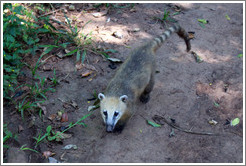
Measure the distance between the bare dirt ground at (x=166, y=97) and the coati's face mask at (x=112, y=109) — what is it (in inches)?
9.9

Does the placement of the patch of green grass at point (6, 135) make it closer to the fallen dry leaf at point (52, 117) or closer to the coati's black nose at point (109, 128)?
the fallen dry leaf at point (52, 117)

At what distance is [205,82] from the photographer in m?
4.68

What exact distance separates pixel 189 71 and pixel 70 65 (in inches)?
88.4

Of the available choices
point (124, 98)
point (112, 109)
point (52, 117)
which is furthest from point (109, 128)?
point (52, 117)

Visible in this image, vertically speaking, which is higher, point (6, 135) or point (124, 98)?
point (124, 98)

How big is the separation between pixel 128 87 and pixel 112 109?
0.55 metres

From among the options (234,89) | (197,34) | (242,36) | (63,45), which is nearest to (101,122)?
(63,45)

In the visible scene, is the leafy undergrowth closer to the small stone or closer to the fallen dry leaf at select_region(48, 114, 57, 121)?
the fallen dry leaf at select_region(48, 114, 57, 121)

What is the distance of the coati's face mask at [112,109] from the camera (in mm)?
3516

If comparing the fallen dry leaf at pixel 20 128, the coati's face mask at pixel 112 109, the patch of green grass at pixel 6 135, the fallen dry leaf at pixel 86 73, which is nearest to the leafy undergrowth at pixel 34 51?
the patch of green grass at pixel 6 135

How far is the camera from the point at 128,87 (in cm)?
396

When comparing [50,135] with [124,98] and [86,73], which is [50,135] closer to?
[124,98]

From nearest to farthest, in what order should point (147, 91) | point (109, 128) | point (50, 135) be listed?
point (109, 128)
point (50, 135)
point (147, 91)

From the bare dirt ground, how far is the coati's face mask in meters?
0.25
